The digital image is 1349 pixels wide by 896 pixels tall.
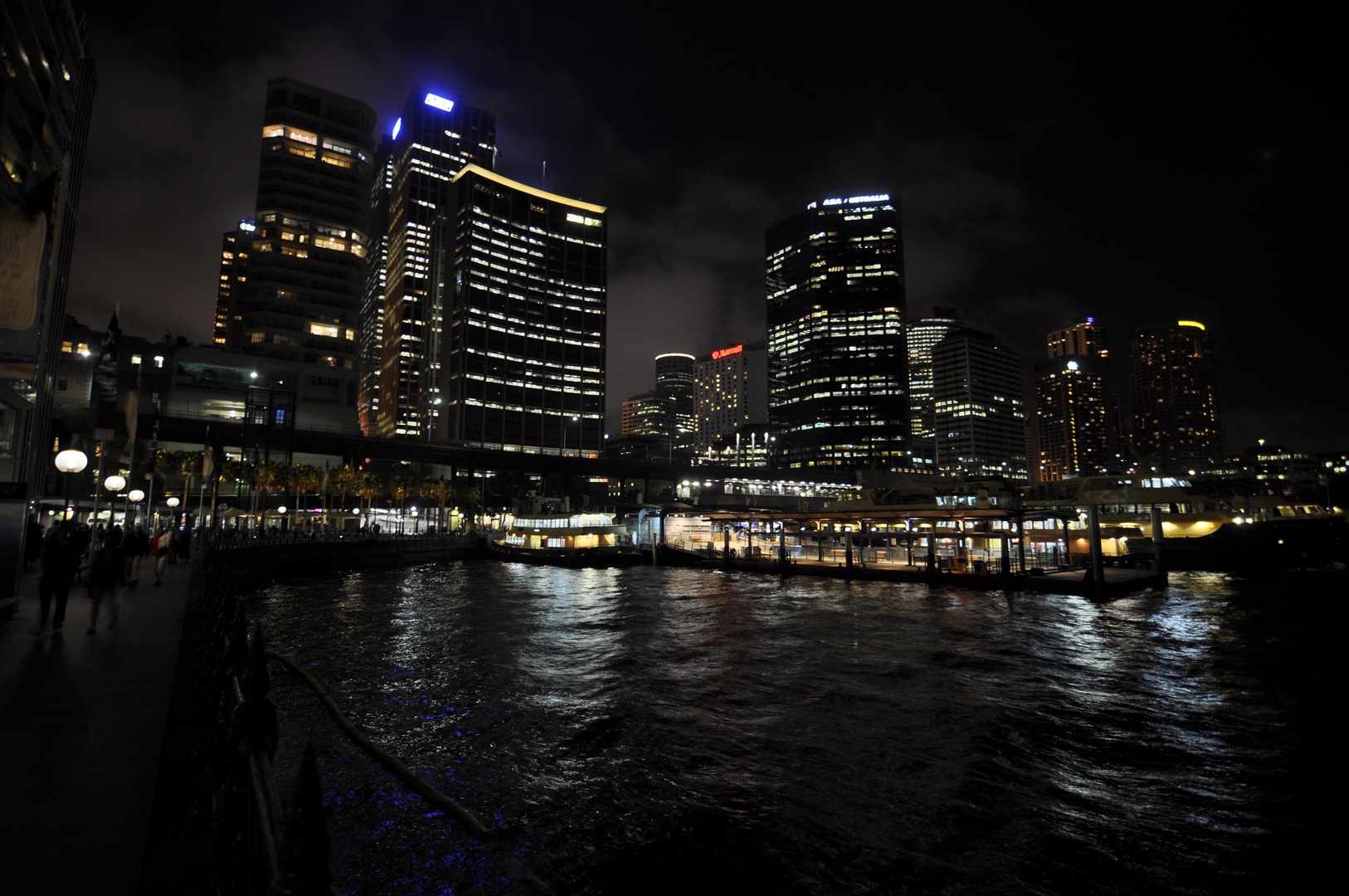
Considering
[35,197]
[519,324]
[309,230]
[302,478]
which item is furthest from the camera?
[519,324]

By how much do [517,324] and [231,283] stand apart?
86.5 m

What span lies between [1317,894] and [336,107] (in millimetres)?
171656

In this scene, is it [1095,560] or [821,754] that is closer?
[821,754]

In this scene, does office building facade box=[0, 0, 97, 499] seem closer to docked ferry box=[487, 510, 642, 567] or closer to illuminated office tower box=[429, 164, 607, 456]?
docked ferry box=[487, 510, 642, 567]

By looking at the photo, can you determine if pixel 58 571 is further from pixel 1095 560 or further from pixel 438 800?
pixel 1095 560

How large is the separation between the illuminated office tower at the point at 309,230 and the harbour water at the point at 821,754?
116m

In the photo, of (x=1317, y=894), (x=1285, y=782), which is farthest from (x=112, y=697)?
(x=1285, y=782)

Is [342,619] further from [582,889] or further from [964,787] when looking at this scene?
[964,787]

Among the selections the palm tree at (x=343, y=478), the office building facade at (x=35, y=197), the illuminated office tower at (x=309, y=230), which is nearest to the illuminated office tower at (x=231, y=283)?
the illuminated office tower at (x=309, y=230)

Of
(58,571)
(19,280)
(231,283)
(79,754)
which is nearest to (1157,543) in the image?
(79,754)

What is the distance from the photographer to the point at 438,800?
8961 millimetres

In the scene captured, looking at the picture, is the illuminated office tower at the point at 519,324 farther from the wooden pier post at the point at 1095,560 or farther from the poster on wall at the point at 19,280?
the poster on wall at the point at 19,280

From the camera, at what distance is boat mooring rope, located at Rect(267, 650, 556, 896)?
7.02 metres

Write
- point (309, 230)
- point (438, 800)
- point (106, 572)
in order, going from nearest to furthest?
point (438, 800) → point (106, 572) → point (309, 230)
